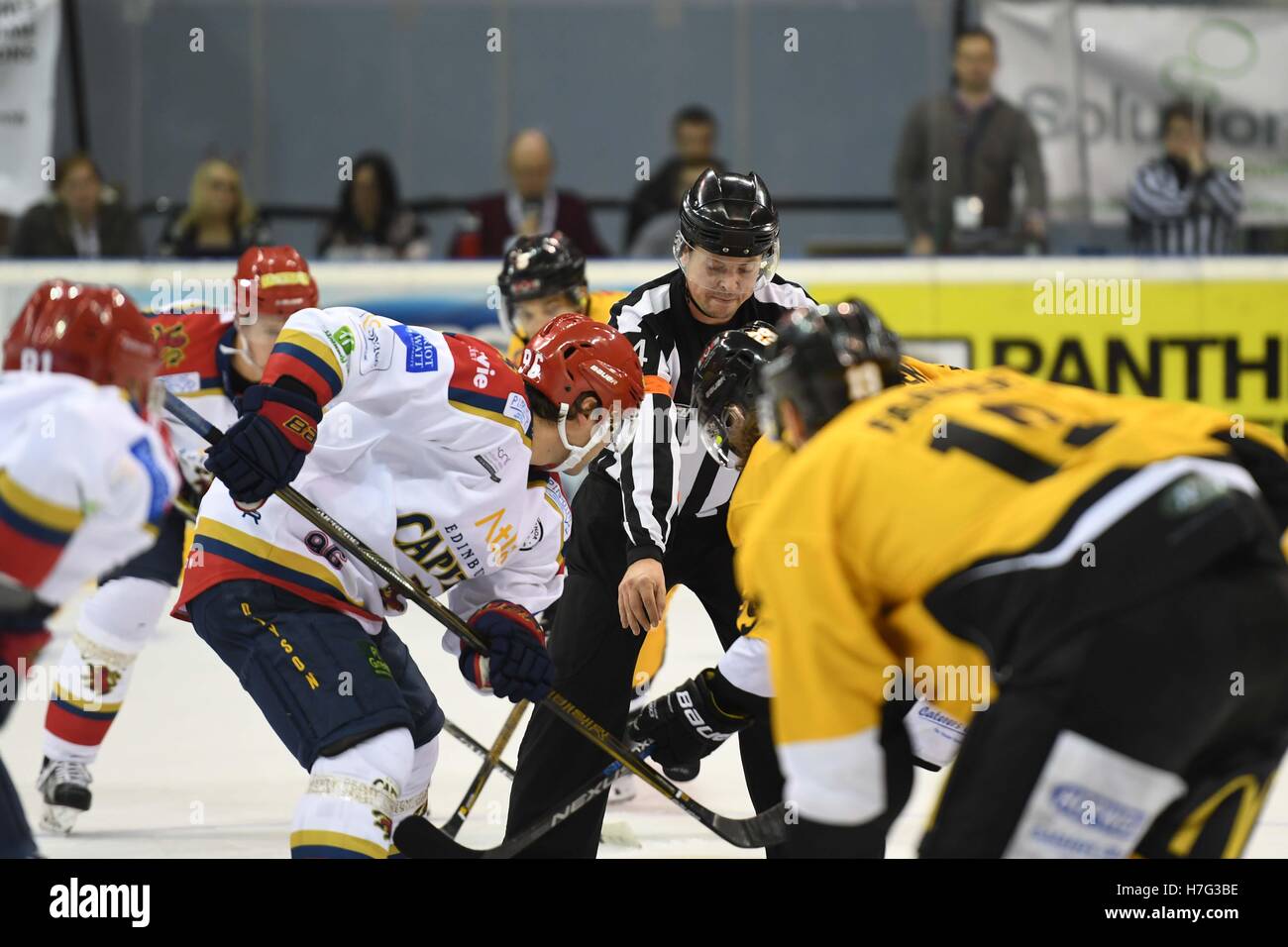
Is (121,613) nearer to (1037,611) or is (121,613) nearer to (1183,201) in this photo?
(1037,611)

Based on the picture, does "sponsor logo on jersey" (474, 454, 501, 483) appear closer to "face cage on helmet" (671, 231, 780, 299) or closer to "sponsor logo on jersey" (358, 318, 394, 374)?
"sponsor logo on jersey" (358, 318, 394, 374)

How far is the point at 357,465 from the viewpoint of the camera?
10.5 feet

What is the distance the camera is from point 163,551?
457 centimetres

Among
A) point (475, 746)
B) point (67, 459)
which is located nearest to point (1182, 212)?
point (475, 746)

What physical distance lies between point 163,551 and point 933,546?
9.25ft

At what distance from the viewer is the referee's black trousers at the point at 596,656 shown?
357 cm

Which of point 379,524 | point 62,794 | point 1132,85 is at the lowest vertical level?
point 62,794

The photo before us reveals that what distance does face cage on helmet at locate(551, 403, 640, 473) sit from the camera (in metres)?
3.30

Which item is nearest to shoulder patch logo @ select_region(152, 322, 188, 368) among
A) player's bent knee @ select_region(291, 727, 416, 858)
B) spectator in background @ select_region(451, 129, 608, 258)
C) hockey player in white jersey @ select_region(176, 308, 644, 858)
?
hockey player in white jersey @ select_region(176, 308, 644, 858)

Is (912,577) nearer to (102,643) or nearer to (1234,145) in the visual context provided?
(102,643)

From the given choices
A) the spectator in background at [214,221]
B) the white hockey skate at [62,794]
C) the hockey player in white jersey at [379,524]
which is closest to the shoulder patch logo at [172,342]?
the white hockey skate at [62,794]

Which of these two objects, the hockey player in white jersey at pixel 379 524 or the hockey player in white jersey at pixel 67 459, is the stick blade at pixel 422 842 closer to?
the hockey player in white jersey at pixel 379 524

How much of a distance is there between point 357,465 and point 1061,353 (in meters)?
4.93
